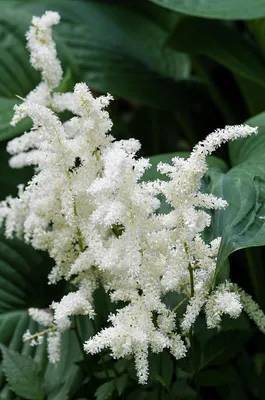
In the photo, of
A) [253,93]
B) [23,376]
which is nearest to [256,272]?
[253,93]

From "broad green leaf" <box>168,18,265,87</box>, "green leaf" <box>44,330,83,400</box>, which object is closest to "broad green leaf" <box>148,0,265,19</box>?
"broad green leaf" <box>168,18,265,87</box>

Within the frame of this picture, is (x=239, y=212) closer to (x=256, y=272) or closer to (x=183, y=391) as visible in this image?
(x=183, y=391)

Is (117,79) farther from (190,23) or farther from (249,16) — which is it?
(249,16)

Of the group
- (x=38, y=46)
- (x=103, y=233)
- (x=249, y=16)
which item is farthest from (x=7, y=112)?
(x=249, y=16)

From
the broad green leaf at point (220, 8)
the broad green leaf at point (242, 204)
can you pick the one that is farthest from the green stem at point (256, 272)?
the broad green leaf at point (220, 8)

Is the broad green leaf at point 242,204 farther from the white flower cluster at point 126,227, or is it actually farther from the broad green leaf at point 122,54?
the broad green leaf at point 122,54
